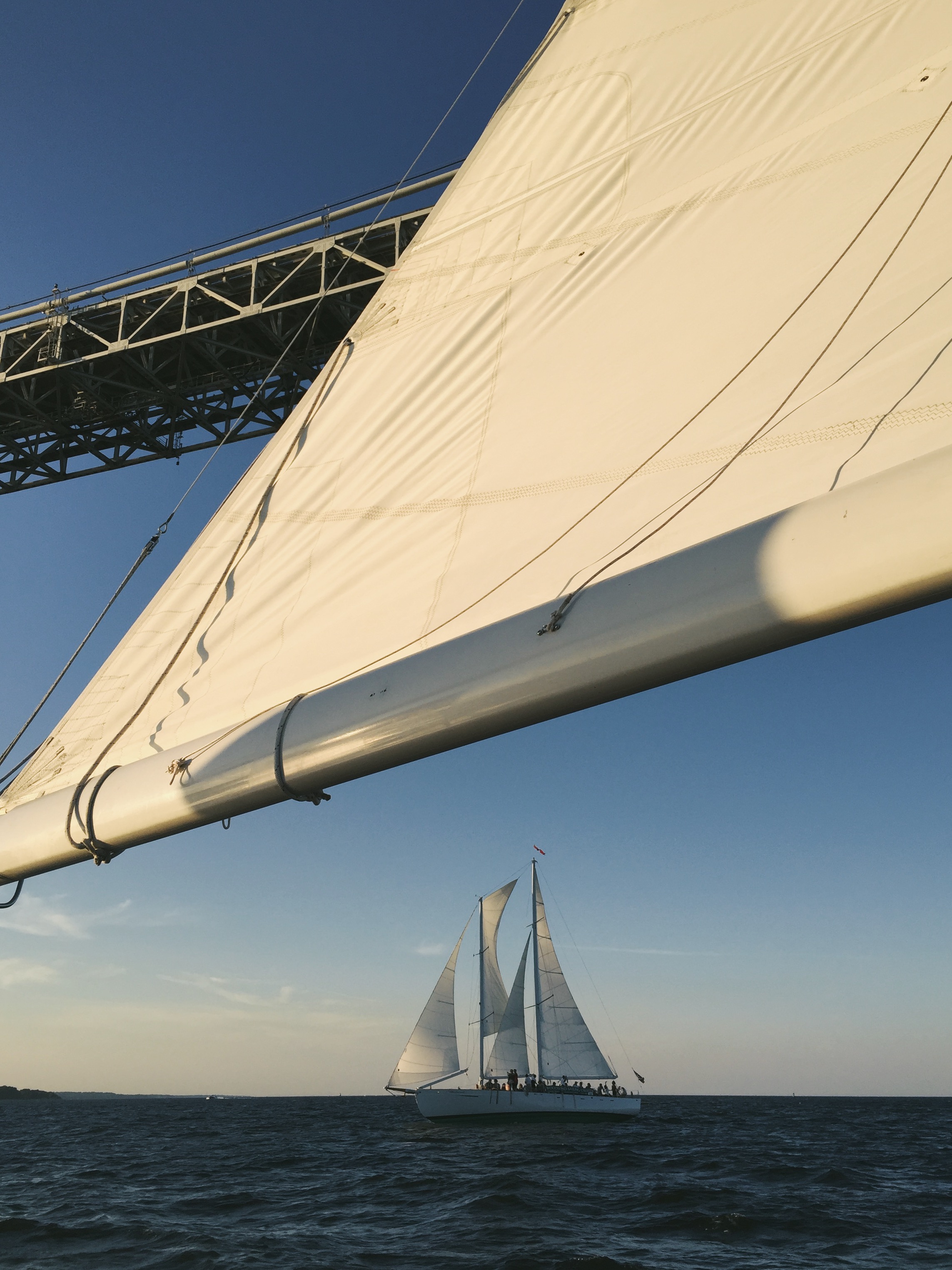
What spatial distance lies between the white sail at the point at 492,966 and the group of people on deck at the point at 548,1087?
7.65 ft

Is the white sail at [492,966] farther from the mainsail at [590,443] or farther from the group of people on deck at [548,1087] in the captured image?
the mainsail at [590,443]

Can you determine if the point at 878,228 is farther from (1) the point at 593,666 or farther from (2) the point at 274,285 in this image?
(2) the point at 274,285

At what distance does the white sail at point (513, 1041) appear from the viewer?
48438mm

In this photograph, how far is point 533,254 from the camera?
3.35 m

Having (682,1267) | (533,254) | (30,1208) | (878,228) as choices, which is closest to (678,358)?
(878,228)

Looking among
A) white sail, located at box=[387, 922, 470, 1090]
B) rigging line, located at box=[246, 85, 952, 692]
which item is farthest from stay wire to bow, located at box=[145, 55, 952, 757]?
white sail, located at box=[387, 922, 470, 1090]

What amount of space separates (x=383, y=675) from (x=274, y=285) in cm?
1689

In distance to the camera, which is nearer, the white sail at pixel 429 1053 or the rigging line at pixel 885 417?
the rigging line at pixel 885 417

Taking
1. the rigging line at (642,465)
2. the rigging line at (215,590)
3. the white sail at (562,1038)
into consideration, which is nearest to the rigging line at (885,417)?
the rigging line at (642,465)

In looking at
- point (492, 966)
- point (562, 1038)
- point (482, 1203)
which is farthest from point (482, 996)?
point (482, 1203)

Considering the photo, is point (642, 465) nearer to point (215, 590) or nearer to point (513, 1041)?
point (215, 590)

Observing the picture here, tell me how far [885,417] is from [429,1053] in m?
50.2

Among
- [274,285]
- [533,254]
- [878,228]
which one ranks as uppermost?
[274,285]

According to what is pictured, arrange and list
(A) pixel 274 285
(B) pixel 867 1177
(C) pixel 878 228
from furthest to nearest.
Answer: (B) pixel 867 1177, (A) pixel 274 285, (C) pixel 878 228
